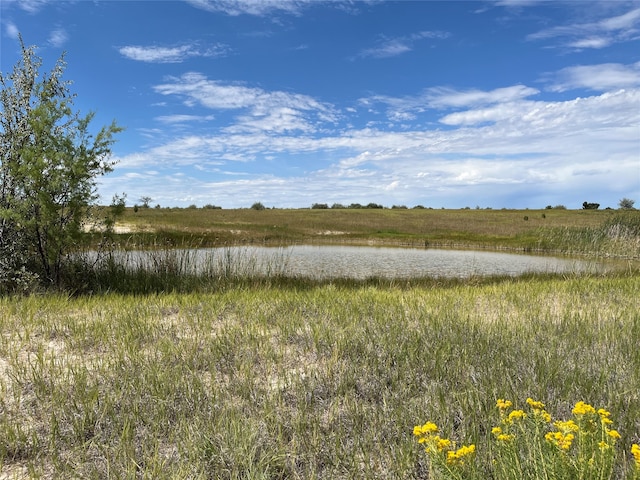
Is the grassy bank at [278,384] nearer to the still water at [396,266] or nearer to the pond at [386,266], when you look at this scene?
the pond at [386,266]

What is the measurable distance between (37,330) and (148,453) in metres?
3.84

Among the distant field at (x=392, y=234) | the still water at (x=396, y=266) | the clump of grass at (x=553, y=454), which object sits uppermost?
the distant field at (x=392, y=234)

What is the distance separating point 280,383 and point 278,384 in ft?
0.48

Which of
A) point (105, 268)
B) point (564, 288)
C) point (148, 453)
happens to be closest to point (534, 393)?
point (148, 453)

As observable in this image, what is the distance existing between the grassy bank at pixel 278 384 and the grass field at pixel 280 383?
17 millimetres

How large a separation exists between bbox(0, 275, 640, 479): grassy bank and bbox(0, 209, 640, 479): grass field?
0.02 meters

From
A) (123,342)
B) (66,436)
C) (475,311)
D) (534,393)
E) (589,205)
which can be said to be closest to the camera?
(66,436)

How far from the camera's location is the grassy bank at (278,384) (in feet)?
10.3

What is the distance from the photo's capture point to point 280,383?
14.0ft

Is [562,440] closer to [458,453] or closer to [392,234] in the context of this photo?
[458,453]

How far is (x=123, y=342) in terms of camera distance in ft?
17.0

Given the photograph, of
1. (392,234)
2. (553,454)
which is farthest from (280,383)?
(392,234)

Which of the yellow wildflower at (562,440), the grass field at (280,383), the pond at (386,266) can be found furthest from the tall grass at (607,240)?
the yellow wildflower at (562,440)

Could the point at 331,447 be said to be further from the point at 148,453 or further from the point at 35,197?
the point at 35,197
